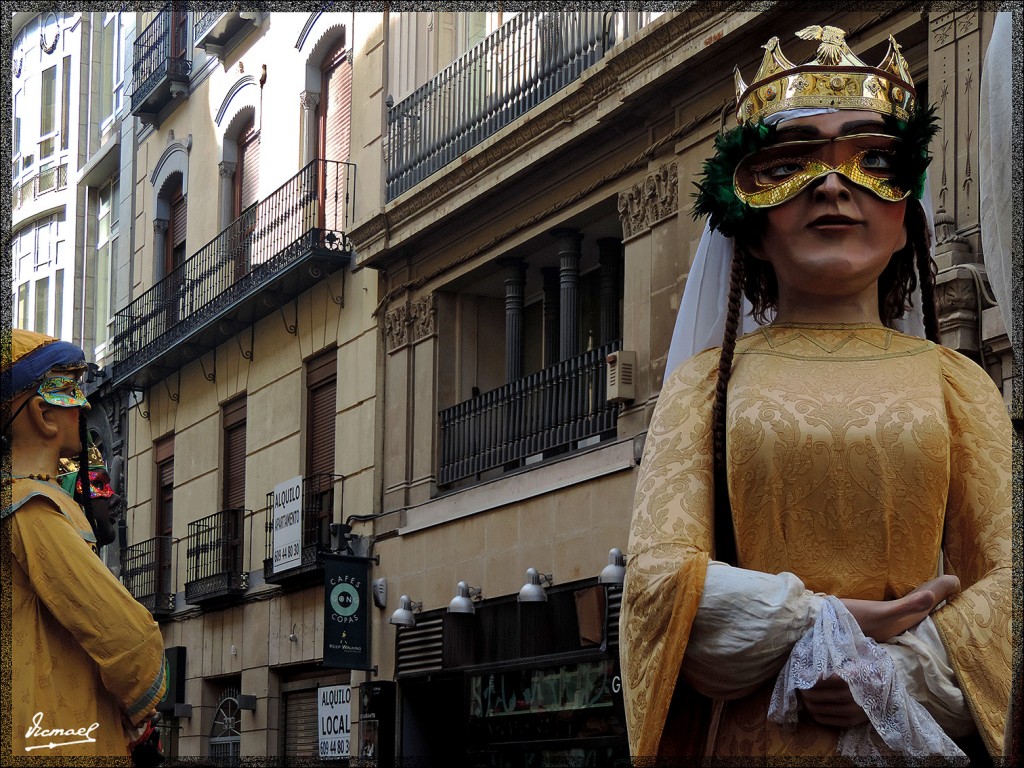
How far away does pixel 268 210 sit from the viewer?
19.1 meters

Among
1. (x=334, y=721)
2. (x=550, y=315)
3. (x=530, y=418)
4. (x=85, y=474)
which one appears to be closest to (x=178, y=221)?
(x=334, y=721)

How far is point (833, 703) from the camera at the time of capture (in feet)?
10.3

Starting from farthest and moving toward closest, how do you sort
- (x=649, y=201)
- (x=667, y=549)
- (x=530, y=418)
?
(x=530, y=418) → (x=649, y=201) → (x=667, y=549)

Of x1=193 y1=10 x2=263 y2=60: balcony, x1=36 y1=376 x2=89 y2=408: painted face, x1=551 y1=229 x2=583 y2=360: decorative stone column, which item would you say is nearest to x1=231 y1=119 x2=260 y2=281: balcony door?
x1=193 y1=10 x2=263 y2=60: balcony

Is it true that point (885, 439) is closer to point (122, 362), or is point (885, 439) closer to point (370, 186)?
point (370, 186)

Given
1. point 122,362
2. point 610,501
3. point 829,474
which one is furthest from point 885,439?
point 122,362

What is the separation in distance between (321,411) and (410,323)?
207 centimetres

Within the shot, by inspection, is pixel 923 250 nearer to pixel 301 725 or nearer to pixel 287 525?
pixel 287 525

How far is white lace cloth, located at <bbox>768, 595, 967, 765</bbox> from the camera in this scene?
10.1 feet

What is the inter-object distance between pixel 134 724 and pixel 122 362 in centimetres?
1814

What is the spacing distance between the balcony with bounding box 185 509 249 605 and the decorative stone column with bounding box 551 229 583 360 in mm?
6022

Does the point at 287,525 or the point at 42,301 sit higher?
the point at 42,301

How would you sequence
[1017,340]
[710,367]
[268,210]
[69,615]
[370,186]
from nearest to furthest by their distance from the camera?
[1017,340], [710,367], [69,615], [370,186], [268,210]

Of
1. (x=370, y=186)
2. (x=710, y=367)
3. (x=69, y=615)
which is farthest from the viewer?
(x=370, y=186)
